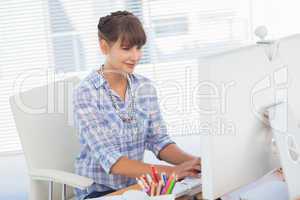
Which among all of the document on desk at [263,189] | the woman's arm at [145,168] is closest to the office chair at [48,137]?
the woman's arm at [145,168]

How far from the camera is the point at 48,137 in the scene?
1893 mm

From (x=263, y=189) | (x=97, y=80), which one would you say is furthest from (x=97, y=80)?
(x=263, y=189)

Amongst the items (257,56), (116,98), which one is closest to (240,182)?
Answer: (257,56)

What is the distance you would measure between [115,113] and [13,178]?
1.77m

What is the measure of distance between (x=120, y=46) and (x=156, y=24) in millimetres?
1553

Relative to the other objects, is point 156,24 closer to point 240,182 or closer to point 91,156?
point 91,156

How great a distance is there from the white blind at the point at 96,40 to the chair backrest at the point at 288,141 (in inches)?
75.2

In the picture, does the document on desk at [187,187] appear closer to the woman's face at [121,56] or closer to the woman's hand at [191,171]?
the woman's hand at [191,171]

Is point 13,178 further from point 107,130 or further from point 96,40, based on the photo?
point 107,130

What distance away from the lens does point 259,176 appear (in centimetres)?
138

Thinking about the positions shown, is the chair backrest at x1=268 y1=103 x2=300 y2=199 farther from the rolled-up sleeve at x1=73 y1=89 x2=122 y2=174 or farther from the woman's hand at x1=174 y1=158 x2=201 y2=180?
the rolled-up sleeve at x1=73 y1=89 x2=122 y2=174

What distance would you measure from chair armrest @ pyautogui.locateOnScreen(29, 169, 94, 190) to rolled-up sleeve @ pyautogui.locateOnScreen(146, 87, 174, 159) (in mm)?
328

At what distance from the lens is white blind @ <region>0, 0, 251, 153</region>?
333 centimetres

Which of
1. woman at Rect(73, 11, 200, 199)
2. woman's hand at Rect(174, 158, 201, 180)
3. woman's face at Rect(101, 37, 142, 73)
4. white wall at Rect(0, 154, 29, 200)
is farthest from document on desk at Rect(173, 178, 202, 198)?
white wall at Rect(0, 154, 29, 200)
